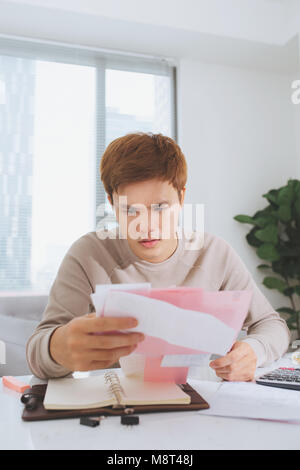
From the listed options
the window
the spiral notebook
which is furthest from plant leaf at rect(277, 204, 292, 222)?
the spiral notebook

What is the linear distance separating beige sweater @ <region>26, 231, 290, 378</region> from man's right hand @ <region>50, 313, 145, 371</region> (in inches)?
8.7

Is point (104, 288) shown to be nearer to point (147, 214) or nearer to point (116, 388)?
point (116, 388)

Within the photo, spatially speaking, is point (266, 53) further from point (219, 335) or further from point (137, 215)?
point (219, 335)

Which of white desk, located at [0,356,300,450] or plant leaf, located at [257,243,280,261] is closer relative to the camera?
white desk, located at [0,356,300,450]

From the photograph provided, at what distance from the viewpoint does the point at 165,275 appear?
1108mm

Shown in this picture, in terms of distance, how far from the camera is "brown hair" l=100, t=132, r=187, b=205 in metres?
0.99

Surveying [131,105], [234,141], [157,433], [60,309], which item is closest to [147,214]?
[60,309]

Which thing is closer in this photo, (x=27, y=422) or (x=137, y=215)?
(x=27, y=422)

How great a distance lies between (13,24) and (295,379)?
296cm

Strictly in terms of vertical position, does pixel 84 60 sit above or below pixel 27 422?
above

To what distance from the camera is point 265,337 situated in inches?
40.0

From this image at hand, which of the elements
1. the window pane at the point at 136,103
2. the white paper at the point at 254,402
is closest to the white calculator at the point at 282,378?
the white paper at the point at 254,402

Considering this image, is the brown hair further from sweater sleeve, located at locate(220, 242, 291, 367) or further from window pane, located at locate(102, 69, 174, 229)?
window pane, located at locate(102, 69, 174, 229)

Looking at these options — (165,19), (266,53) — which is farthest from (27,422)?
(266,53)
